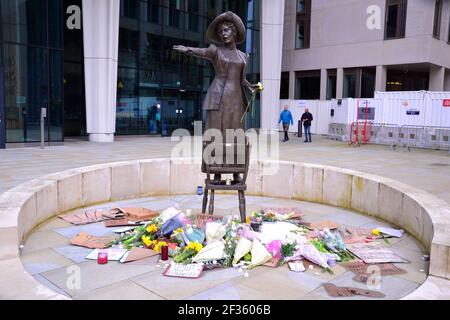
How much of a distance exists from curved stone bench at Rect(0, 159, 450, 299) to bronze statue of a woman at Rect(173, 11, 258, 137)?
261cm

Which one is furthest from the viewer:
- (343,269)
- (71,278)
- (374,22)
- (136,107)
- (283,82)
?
(283,82)

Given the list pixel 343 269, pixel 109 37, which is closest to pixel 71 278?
pixel 343 269

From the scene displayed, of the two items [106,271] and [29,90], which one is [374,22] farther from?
[106,271]

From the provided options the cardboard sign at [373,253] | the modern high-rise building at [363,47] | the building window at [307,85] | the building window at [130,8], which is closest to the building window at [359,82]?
the modern high-rise building at [363,47]

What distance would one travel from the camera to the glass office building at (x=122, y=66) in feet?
50.1

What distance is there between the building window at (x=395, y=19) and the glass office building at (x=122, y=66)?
25.1 ft

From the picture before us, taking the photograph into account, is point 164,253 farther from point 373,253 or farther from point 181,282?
point 373,253

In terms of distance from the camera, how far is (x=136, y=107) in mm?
22344

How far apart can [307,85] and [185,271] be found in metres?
27.1

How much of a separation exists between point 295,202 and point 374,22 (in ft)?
68.7

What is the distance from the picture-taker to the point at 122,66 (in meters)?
21.6

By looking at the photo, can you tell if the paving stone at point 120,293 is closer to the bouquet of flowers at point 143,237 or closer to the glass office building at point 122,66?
the bouquet of flowers at point 143,237

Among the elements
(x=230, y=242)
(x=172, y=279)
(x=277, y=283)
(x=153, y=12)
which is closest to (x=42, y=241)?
(x=172, y=279)

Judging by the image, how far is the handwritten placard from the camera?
14.6 feet
